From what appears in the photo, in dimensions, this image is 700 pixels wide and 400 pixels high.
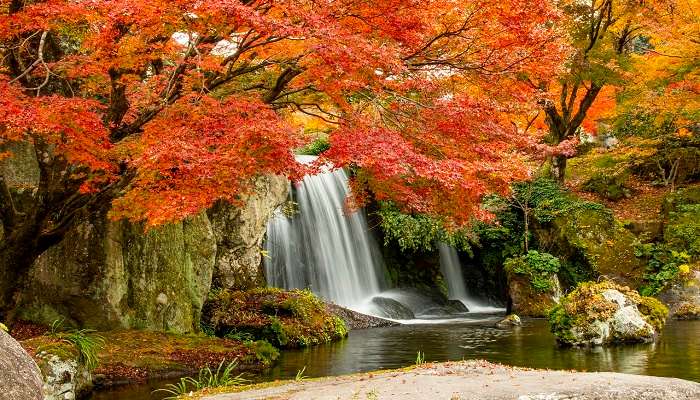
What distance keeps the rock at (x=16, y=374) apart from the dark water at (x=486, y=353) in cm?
507

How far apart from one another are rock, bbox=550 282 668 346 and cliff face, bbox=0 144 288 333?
667 centimetres

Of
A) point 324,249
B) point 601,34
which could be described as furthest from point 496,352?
point 601,34

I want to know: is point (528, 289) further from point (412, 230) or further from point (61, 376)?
point (61, 376)

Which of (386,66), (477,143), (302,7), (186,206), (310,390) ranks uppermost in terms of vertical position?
(302,7)

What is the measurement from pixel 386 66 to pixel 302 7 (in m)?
1.22

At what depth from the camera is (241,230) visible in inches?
631

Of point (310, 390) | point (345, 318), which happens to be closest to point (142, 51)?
point (310, 390)

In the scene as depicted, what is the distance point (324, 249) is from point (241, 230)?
14.7ft

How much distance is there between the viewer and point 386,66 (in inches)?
306

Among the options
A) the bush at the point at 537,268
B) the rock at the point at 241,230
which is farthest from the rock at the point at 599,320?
the rock at the point at 241,230

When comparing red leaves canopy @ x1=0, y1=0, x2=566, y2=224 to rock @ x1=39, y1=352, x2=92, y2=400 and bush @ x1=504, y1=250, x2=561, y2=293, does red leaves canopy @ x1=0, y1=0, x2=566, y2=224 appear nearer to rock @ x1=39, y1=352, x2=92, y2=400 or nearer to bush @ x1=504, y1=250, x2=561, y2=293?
rock @ x1=39, y1=352, x2=92, y2=400

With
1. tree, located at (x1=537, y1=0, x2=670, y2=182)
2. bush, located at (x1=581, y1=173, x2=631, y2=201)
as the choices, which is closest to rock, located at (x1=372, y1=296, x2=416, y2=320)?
tree, located at (x1=537, y1=0, x2=670, y2=182)

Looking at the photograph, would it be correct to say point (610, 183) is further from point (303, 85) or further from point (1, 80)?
Answer: point (1, 80)

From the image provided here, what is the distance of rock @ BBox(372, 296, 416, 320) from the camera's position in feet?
61.0
